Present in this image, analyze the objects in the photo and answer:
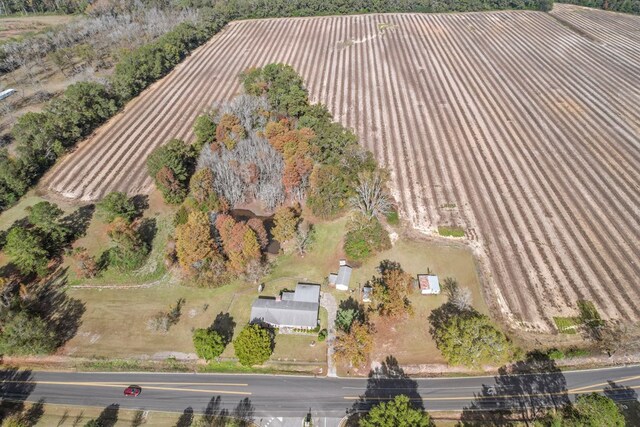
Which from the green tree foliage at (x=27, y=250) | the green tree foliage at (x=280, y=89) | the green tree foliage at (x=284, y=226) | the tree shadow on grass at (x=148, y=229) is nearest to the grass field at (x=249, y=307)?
the green tree foliage at (x=284, y=226)

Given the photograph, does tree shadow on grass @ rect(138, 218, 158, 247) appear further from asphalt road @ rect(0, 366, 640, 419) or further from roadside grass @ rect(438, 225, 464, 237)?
roadside grass @ rect(438, 225, 464, 237)

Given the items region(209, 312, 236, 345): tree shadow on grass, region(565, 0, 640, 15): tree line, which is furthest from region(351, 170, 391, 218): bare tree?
region(565, 0, 640, 15): tree line

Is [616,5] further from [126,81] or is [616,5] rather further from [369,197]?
[126,81]

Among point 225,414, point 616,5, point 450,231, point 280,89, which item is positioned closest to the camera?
point 225,414

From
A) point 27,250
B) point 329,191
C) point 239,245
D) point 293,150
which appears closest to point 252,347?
point 239,245

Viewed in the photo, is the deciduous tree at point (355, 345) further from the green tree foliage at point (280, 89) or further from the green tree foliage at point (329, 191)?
the green tree foliage at point (280, 89)

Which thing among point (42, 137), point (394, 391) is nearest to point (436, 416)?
point (394, 391)
